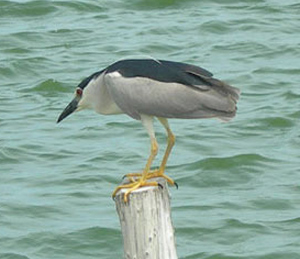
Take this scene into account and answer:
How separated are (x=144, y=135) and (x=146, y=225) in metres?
7.21

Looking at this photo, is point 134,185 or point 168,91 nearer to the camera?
point 134,185

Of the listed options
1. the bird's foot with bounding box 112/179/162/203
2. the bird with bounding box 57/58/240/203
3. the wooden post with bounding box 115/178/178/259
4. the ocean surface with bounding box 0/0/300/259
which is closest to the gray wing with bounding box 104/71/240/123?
→ the bird with bounding box 57/58/240/203

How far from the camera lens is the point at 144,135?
50.6ft

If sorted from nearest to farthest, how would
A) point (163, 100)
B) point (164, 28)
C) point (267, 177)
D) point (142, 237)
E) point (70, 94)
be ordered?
point (142, 237), point (163, 100), point (267, 177), point (70, 94), point (164, 28)

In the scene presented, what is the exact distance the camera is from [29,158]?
14.7 m

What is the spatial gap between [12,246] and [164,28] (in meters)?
7.80

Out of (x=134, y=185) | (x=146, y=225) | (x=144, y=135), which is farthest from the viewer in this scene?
(x=144, y=135)

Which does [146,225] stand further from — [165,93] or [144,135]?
[144,135]

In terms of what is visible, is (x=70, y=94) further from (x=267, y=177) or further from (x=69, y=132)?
(x=267, y=177)

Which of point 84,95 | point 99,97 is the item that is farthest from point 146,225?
point 84,95

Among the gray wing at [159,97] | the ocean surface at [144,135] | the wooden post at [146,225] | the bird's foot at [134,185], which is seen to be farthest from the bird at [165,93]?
the ocean surface at [144,135]

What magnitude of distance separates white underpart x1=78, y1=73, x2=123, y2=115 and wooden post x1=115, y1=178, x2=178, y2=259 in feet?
4.10

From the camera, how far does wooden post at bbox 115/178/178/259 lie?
8250mm

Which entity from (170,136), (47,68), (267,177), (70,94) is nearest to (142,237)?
(170,136)
